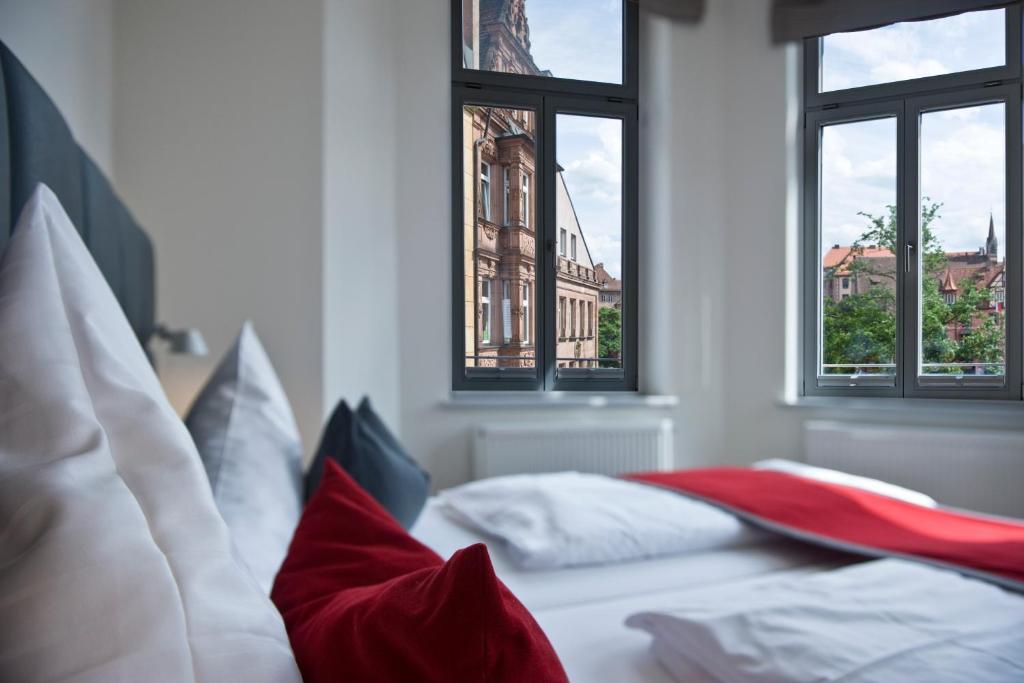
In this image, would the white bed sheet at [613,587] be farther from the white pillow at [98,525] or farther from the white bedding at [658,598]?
the white pillow at [98,525]

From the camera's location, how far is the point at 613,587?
3.70 feet

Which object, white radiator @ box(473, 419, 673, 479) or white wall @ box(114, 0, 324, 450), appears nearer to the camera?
white radiator @ box(473, 419, 673, 479)

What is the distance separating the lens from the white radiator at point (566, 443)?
0.66 m

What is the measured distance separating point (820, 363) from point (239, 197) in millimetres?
2277

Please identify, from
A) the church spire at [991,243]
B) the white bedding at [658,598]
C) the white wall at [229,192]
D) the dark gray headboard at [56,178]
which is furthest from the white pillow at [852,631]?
the white wall at [229,192]

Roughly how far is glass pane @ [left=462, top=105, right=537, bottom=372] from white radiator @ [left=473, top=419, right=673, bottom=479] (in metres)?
0.27

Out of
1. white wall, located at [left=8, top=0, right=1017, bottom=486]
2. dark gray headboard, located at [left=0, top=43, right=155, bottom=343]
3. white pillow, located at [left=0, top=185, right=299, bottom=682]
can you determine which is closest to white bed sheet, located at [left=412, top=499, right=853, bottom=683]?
white wall, located at [left=8, top=0, right=1017, bottom=486]

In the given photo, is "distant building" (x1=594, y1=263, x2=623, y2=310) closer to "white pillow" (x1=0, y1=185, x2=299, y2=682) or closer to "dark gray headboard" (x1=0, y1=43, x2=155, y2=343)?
"white pillow" (x1=0, y1=185, x2=299, y2=682)

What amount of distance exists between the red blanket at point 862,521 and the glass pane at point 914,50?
1.69 ft

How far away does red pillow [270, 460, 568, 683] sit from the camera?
38cm

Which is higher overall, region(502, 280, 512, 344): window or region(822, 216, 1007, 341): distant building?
region(822, 216, 1007, 341): distant building

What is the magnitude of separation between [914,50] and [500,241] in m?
0.20

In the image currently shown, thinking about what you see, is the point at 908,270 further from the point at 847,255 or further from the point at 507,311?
the point at 507,311

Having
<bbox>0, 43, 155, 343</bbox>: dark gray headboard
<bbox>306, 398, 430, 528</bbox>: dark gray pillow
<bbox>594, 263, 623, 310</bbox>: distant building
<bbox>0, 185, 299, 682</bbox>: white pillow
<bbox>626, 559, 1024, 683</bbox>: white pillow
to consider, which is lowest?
<bbox>626, 559, 1024, 683</bbox>: white pillow
